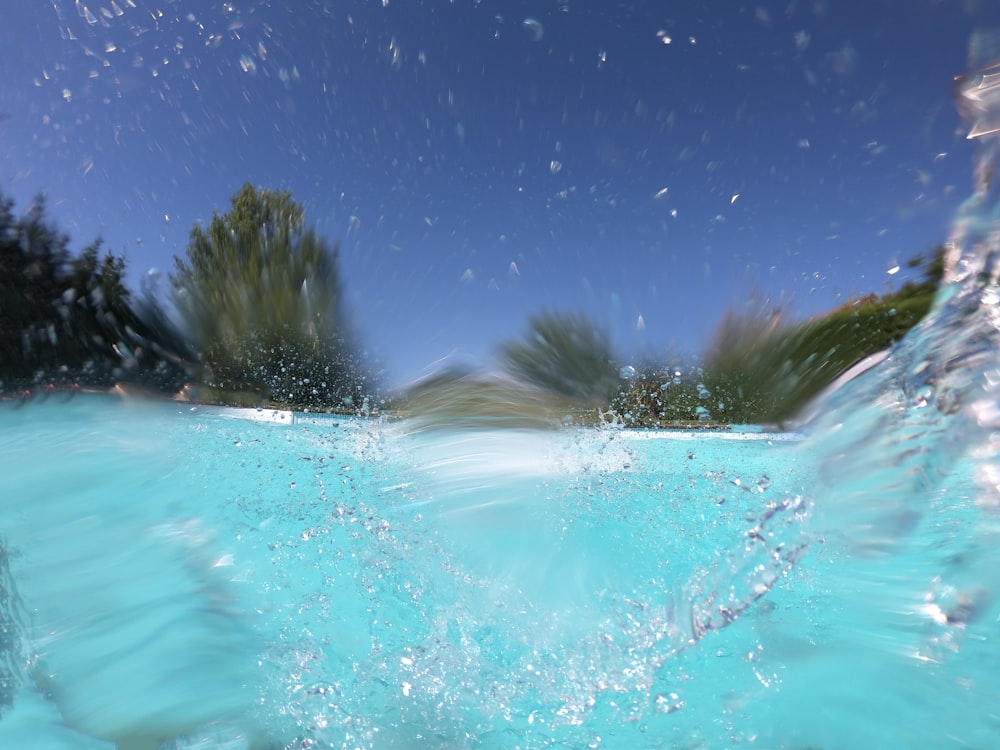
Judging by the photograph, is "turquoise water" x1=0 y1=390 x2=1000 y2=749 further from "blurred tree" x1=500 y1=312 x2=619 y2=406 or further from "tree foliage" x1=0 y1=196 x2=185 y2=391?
"tree foliage" x1=0 y1=196 x2=185 y2=391

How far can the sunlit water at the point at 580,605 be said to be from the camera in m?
1.90

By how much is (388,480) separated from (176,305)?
69.6 inches

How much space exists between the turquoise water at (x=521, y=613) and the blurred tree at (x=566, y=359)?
28.5 inches

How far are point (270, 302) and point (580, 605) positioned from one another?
2533mm

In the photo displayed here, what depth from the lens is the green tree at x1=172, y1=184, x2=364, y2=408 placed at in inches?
123

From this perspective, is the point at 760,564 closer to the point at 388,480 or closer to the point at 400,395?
the point at 400,395

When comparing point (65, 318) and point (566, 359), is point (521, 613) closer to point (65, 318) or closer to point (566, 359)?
point (566, 359)

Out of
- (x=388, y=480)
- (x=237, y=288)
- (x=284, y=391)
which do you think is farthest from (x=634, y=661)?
(x=237, y=288)

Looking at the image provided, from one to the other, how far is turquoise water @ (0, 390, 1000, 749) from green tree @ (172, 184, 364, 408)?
2.80 ft

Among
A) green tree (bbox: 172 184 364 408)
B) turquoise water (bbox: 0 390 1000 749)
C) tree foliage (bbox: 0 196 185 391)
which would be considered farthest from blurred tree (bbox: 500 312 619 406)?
tree foliage (bbox: 0 196 185 391)

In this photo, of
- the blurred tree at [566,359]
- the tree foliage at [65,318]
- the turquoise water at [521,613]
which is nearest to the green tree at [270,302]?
the tree foliage at [65,318]

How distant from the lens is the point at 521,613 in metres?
2.40

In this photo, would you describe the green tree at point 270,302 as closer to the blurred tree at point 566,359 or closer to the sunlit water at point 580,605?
the sunlit water at point 580,605

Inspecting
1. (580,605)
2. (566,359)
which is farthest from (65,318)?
(580,605)
